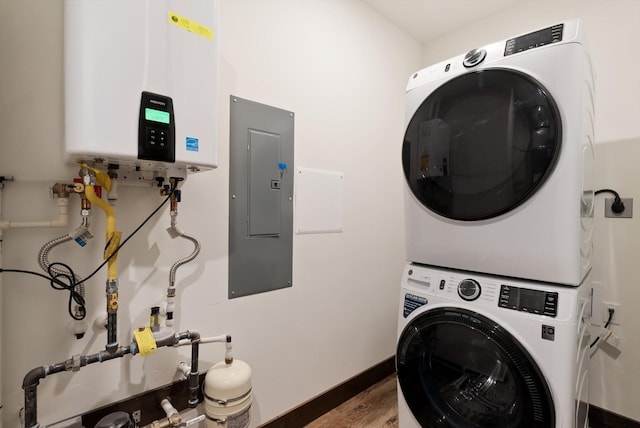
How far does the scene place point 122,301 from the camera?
3.78ft

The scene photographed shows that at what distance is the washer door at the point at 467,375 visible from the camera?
1.05 m

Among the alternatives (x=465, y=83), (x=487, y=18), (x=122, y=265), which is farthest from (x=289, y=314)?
(x=487, y=18)

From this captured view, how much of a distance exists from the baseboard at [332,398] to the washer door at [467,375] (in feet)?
2.21

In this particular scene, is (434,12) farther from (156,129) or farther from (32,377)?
(32,377)

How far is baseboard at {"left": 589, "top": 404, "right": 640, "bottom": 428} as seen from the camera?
161 cm

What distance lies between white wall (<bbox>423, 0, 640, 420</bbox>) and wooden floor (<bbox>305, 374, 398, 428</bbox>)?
1.15m

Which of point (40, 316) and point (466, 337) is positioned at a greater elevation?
point (40, 316)

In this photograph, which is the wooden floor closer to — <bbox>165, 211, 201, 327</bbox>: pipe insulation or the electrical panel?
the electrical panel

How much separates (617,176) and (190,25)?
223cm

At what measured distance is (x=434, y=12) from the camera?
7.13 ft

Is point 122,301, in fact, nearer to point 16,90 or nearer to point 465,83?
point 16,90

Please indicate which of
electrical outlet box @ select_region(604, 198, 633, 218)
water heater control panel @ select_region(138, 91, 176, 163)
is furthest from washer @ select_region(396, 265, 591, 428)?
water heater control panel @ select_region(138, 91, 176, 163)

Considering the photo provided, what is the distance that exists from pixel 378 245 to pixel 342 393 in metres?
1.01

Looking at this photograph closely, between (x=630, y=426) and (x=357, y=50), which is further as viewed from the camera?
(x=357, y=50)
